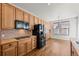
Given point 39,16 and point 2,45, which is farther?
point 39,16

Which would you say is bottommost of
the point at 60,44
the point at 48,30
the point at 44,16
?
the point at 60,44

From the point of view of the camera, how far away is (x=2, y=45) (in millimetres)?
2283

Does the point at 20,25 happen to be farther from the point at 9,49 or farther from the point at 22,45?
the point at 9,49

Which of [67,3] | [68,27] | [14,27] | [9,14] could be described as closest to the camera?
[67,3]

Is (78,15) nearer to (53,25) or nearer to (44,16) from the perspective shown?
(53,25)

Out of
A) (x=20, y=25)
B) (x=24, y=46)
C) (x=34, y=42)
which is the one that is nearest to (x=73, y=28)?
(x=34, y=42)

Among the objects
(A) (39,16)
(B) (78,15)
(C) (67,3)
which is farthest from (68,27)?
(A) (39,16)

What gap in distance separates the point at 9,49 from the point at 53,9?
127 cm

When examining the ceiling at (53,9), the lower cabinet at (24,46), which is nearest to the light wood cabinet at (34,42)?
the lower cabinet at (24,46)

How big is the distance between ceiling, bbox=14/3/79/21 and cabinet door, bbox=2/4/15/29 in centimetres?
48

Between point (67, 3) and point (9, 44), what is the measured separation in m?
1.50

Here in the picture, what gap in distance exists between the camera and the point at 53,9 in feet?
7.62

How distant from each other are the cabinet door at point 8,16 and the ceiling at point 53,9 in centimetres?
48

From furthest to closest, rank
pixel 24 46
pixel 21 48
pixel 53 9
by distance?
1. pixel 24 46
2. pixel 21 48
3. pixel 53 9
